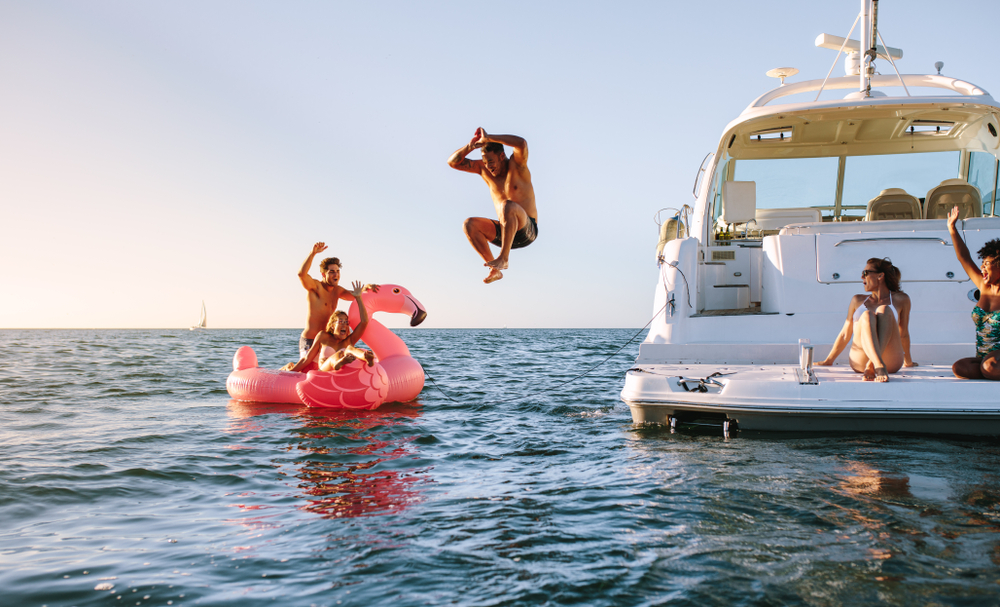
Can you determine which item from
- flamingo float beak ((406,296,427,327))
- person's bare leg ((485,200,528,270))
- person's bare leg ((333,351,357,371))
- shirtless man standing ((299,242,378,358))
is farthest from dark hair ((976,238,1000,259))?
shirtless man standing ((299,242,378,358))

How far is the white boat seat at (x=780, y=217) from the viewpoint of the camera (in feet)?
29.2

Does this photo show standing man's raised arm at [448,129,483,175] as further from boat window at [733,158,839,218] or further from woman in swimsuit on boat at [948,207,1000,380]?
boat window at [733,158,839,218]

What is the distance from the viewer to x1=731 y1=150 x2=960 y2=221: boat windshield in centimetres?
877

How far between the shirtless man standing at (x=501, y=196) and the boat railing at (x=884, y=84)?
13.2ft

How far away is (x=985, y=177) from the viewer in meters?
8.06

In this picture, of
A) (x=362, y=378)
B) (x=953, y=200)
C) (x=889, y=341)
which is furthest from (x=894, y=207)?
(x=362, y=378)

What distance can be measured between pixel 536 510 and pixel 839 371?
10.1 ft

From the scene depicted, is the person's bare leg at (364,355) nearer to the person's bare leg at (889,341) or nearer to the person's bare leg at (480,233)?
the person's bare leg at (480,233)

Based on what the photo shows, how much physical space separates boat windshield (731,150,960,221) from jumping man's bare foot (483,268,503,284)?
5147mm

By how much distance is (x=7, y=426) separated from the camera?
897 cm

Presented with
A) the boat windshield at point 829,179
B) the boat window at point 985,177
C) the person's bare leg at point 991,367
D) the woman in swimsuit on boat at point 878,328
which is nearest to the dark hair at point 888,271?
the woman in swimsuit on boat at point 878,328

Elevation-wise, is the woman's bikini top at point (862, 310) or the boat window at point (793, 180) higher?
the boat window at point (793, 180)

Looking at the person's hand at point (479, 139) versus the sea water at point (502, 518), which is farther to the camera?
the person's hand at point (479, 139)

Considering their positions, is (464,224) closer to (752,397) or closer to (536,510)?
(536,510)
